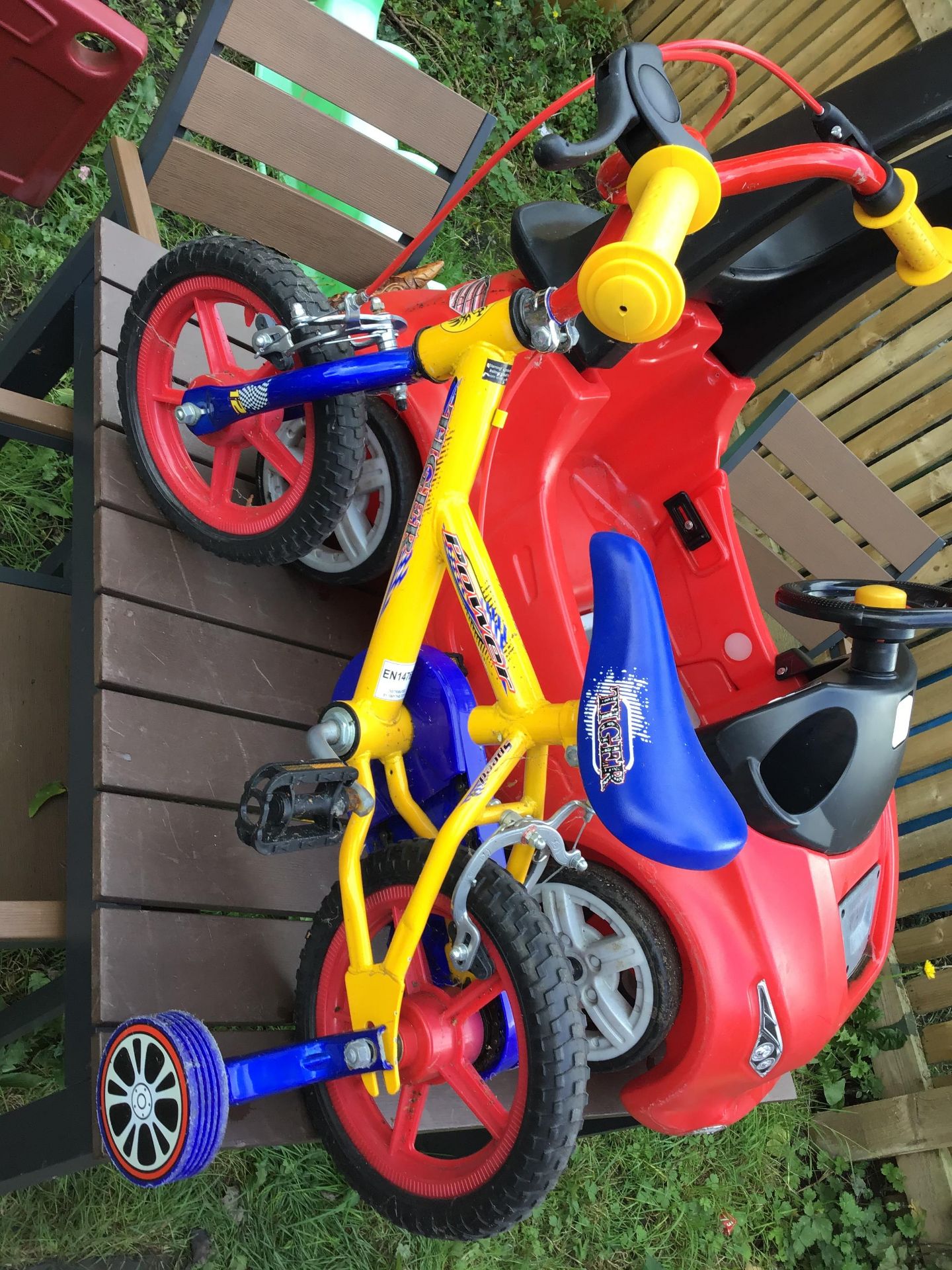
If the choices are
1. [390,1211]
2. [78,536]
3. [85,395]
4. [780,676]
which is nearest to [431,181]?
[85,395]

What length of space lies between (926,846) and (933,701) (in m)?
0.38

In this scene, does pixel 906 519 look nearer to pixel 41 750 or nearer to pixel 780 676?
pixel 780 676

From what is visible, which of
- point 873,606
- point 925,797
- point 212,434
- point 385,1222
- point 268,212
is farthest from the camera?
point 925,797

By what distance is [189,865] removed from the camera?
1423mm

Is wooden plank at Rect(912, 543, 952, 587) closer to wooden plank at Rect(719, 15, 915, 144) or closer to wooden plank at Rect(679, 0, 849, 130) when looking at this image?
wooden plank at Rect(719, 15, 915, 144)

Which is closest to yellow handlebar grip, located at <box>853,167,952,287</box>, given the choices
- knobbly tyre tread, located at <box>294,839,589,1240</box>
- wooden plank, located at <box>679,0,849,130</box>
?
knobbly tyre tread, located at <box>294,839,589,1240</box>

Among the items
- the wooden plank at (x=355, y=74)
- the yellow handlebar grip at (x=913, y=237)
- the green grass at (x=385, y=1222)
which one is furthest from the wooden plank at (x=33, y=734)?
the yellow handlebar grip at (x=913, y=237)

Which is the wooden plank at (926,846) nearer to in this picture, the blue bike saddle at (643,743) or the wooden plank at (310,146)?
the blue bike saddle at (643,743)

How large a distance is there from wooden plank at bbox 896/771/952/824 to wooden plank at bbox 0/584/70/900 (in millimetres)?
2086

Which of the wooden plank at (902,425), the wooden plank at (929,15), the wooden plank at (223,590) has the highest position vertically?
the wooden plank at (929,15)

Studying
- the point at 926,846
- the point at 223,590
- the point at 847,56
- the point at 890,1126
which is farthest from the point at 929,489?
the point at 223,590

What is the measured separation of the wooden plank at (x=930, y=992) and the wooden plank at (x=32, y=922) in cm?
219

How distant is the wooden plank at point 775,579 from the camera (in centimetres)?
246

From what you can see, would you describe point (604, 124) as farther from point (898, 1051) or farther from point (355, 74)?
point (898, 1051)
